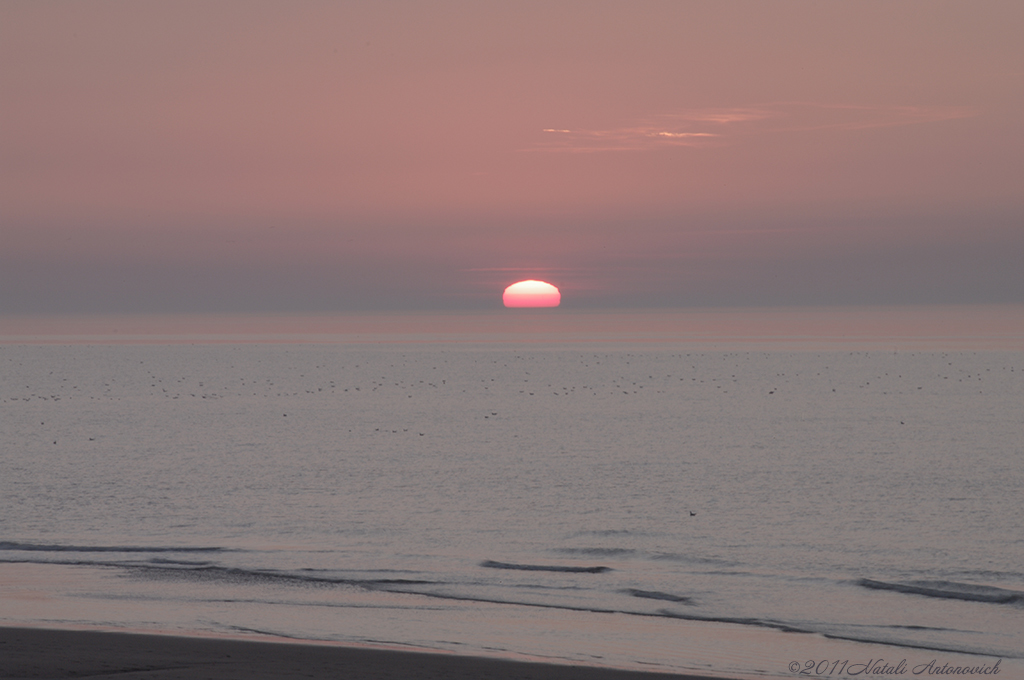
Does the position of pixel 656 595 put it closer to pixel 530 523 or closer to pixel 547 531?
pixel 547 531

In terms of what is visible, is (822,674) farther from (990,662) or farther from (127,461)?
(127,461)

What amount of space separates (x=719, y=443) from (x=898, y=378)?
31.3m

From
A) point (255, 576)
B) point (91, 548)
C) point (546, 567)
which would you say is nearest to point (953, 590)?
point (546, 567)

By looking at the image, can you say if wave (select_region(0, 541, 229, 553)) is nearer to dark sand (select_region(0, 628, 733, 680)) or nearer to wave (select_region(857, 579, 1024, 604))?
dark sand (select_region(0, 628, 733, 680))

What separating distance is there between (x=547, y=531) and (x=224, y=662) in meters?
7.86

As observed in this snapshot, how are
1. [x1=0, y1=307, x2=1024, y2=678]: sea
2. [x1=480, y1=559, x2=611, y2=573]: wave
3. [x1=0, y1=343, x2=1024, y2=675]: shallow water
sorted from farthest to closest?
1. [x1=480, y1=559, x2=611, y2=573]: wave
2. [x1=0, y1=343, x2=1024, y2=675]: shallow water
3. [x1=0, y1=307, x2=1024, y2=678]: sea

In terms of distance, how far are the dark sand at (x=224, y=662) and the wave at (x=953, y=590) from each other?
4.64 metres

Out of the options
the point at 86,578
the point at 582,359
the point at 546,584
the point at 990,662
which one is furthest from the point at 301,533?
the point at 582,359

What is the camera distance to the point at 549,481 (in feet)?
68.9

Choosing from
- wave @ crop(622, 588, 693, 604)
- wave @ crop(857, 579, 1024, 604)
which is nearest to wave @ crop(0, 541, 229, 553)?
wave @ crop(622, 588, 693, 604)

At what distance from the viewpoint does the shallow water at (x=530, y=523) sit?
1078 centimetres

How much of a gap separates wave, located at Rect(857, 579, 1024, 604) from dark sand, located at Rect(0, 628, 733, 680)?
15.2ft

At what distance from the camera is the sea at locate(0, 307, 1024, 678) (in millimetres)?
10352

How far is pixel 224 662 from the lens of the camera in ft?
28.3
